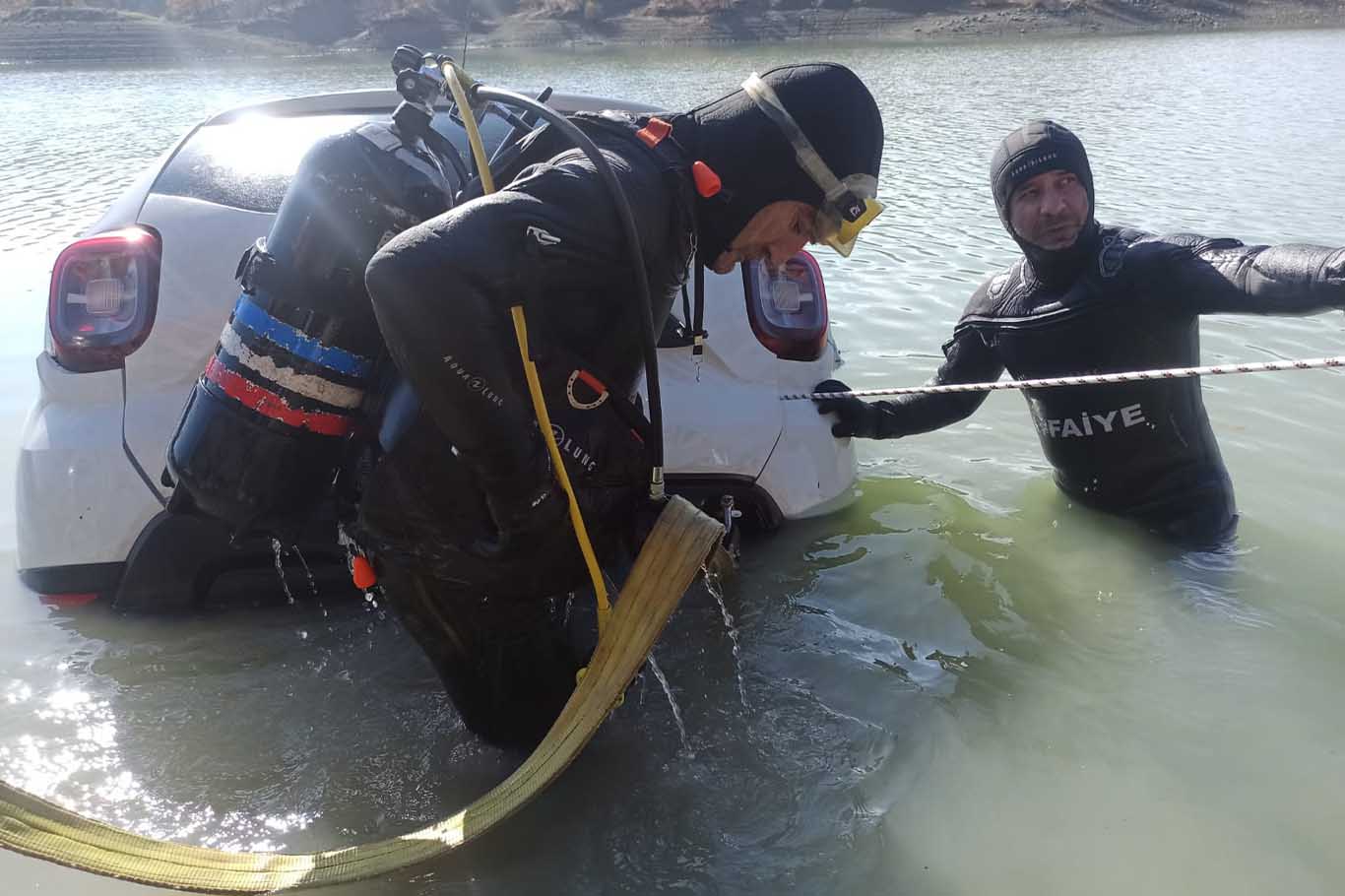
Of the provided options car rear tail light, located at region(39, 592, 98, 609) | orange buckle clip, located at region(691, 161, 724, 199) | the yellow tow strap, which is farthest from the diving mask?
car rear tail light, located at region(39, 592, 98, 609)

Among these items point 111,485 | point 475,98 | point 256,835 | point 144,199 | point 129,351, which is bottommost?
point 256,835

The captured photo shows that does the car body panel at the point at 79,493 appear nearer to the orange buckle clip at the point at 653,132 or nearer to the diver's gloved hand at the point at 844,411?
the orange buckle clip at the point at 653,132

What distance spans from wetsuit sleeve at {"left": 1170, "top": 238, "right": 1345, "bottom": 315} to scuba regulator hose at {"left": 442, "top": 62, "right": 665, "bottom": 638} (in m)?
2.00

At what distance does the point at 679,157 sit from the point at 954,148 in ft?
41.2

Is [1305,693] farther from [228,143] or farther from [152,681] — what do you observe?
[228,143]

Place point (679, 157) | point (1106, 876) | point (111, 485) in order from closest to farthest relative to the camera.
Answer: point (679, 157) → point (1106, 876) → point (111, 485)

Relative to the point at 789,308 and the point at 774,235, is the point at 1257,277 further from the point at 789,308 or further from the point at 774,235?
the point at 774,235

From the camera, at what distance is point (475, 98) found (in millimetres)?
2223

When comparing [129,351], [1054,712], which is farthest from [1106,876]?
[129,351]

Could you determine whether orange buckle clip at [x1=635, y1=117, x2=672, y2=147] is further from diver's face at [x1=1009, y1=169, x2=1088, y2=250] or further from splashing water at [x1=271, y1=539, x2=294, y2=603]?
diver's face at [x1=1009, y1=169, x2=1088, y2=250]

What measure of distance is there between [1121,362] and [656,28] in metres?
52.6

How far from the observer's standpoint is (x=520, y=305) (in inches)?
76.9

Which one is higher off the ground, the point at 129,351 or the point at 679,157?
the point at 679,157

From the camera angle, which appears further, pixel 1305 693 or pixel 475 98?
pixel 1305 693
